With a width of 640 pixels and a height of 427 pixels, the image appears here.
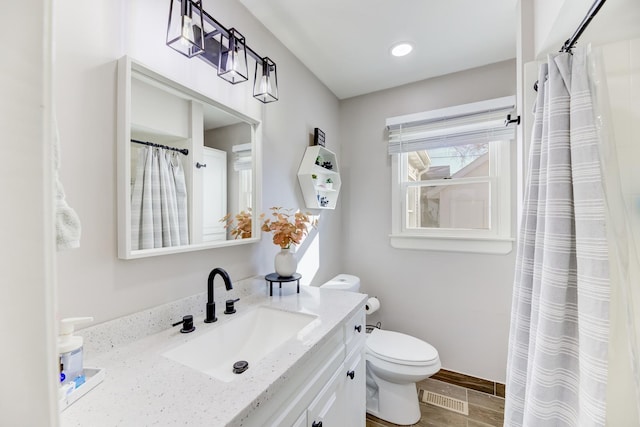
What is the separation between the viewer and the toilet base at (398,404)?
1.60 meters

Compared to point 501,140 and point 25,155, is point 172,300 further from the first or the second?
point 501,140

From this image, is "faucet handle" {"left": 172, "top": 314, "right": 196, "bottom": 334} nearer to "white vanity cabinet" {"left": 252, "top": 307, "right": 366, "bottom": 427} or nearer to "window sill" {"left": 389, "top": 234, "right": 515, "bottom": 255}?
"white vanity cabinet" {"left": 252, "top": 307, "right": 366, "bottom": 427}

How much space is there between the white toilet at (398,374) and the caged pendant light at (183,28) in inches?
73.1

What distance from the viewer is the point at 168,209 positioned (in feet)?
3.36

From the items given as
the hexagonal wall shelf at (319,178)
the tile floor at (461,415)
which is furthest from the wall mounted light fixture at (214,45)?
the tile floor at (461,415)

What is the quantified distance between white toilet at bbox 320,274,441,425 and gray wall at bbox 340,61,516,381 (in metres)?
0.46

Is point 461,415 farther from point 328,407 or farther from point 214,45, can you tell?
point 214,45

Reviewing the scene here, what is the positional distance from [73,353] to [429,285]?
2095 millimetres

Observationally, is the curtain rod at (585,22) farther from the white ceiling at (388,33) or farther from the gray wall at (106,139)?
the gray wall at (106,139)

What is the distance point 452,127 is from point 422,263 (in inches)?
43.3

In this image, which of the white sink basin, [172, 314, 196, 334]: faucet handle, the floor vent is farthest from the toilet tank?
[172, 314, 196, 334]: faucet handle

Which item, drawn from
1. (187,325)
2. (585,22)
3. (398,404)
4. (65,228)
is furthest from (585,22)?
Answer: (398,404)

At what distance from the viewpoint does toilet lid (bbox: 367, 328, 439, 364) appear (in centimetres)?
155

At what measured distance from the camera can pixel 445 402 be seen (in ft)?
5.85
